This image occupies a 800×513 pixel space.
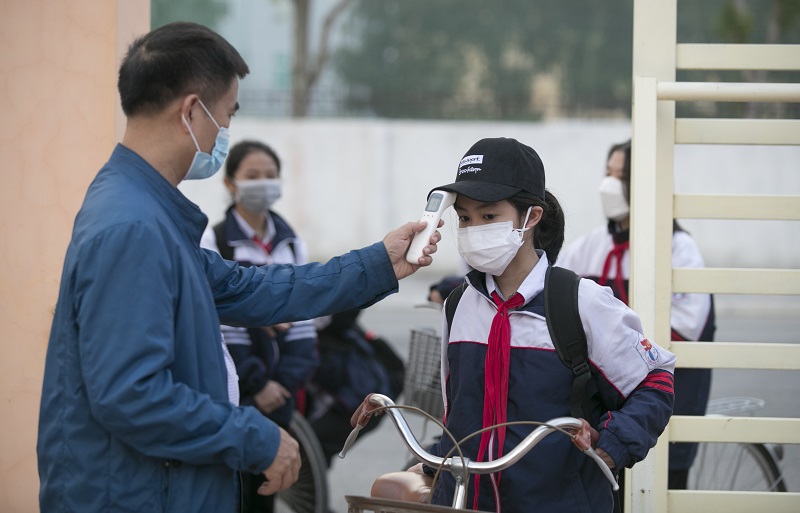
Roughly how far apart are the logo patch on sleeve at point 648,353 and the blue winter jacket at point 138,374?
1.05 m

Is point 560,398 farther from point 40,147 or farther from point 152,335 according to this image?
point 40,147

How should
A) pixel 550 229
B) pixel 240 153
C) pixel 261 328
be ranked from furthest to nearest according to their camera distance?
pixel 240 153
pixel 261 328
pixel 550 229

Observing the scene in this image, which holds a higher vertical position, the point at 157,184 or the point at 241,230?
the point at 157,184

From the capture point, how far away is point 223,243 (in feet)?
16.5

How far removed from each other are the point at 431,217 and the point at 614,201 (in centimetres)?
223

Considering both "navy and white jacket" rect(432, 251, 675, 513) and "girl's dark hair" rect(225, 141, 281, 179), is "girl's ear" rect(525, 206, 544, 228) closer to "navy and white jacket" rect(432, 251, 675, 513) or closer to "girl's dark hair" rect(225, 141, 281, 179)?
"navy and white jacket" rect(432, 251, 675, 513)

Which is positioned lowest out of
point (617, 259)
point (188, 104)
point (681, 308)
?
point (681, 308)

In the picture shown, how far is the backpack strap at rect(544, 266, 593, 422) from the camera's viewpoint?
9.09 feet

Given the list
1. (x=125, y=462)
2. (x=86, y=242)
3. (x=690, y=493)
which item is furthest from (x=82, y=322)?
(x=690, y=493)

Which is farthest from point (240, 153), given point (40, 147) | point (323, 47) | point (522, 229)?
point (323, 47)

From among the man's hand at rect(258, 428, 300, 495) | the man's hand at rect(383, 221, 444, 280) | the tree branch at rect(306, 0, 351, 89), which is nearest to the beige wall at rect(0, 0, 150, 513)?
the man's hand at rect(383, 221, 444, 280)

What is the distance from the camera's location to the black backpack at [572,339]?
9.10ft

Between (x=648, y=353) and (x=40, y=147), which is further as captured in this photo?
(x=40, y=147)

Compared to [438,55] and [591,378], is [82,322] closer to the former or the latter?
[591,378]
